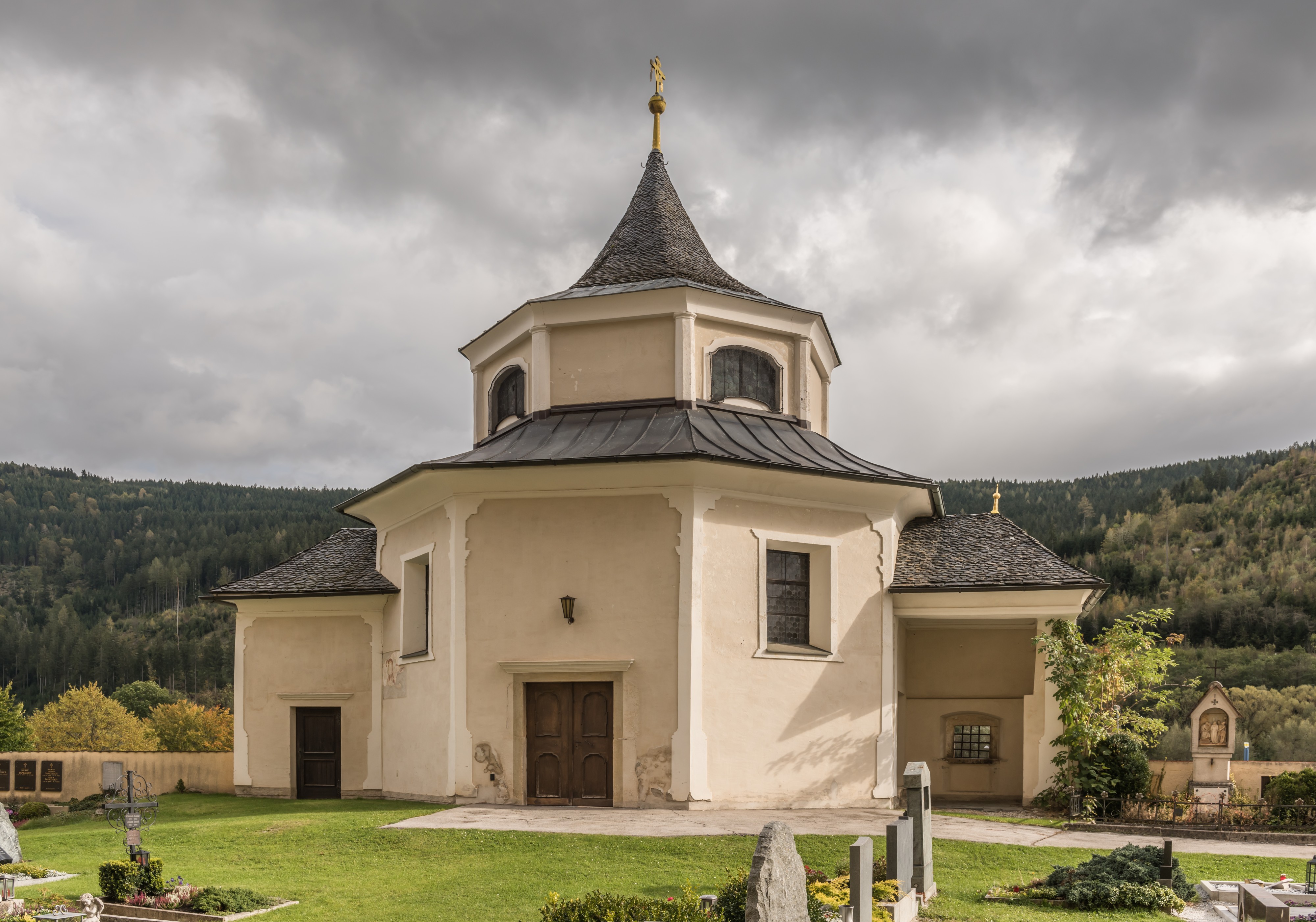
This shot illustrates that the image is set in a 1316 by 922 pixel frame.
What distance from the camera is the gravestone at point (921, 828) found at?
12.4 m

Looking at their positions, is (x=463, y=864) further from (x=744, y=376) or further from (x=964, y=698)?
(x=964, y=698)

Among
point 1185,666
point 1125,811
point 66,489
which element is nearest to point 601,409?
point 1125,811

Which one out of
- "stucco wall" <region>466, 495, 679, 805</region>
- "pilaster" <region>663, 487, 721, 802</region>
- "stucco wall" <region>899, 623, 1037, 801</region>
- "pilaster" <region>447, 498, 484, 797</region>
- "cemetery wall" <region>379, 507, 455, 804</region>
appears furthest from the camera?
"stucco wall" <region>899, 623, 1037, 801</region>

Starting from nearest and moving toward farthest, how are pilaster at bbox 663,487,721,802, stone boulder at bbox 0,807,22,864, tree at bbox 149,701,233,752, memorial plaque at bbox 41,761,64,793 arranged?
stone boulder at bbox 0,807,22,864 → pilaster at bbox 663,487,721,802 → memorial plaque at bbox 41,761,64,793 → tree at bbox 149,701,233,752

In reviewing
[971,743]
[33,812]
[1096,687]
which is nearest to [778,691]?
[1096,687]

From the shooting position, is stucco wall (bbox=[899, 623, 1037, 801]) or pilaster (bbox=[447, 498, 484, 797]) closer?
pilaster (bbox=[447, 498, 484, 797])

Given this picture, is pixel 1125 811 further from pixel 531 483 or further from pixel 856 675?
pixel 531 483

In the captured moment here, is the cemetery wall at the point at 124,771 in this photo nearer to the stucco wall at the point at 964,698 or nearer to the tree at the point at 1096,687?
the stucco wall at the point at 964,698

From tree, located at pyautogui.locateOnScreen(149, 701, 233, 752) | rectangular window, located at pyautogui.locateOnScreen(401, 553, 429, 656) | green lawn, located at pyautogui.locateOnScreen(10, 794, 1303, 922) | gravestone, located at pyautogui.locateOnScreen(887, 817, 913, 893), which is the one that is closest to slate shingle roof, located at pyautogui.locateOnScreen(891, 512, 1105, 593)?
green lawn, located at pyautogui.locateOnScreen(10, 794, 1303, 922)

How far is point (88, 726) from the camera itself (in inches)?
2741

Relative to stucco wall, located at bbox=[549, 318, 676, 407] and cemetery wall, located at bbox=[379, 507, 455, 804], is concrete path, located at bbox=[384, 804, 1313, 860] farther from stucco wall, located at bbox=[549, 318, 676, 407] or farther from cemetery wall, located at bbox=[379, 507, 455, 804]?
stucco wall, located at bbox=[549, 318, 676, 407]

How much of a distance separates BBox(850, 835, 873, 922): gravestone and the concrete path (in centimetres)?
495

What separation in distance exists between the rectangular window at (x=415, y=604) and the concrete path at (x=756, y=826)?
431cm

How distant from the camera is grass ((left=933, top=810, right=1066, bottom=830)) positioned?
18.3 meters
